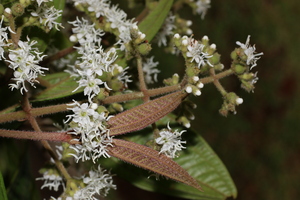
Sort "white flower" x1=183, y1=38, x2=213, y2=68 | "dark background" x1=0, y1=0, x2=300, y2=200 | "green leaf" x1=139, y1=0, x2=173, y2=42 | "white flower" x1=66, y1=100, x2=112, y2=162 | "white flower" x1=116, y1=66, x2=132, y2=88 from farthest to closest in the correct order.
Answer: "dark background" x1=0, y1=0, x2=300, y2=200 → "green leaf" x1=139, y1=0, x2=173, y2=42 → "white flower" x1=116, y1=66, x2=132, y2=88 → "white flower" x1=183, y1=38, x2=213, y2=68 → "white flower" x1=66, y1=100, x2=112, y2=162

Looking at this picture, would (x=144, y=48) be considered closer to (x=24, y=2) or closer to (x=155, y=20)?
(x=155, y=20)

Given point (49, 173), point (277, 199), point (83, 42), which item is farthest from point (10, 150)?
point (277, 199)

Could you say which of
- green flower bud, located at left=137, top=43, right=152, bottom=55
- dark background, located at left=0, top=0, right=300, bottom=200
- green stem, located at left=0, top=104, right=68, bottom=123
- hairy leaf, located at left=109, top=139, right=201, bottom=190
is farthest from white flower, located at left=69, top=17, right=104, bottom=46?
dark background, located at left=0, top=0, right=300, bottom=200

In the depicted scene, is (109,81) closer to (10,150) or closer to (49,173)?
(49,173)

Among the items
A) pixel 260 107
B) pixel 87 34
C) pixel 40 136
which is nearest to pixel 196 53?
pixel 87 34

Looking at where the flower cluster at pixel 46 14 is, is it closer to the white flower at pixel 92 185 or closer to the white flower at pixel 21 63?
the white flower at pixel 21 63

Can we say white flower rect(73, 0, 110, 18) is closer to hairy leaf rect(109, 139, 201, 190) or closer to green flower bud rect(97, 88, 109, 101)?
green flower bud rect(97, 88, 109, 101)
